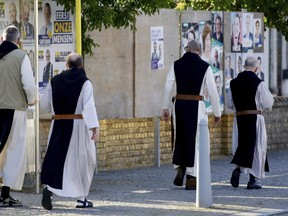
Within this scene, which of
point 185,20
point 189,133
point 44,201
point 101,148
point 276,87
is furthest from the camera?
point 276,87

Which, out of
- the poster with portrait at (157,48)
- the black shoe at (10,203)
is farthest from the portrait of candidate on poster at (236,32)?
the black shoe at (10,203)

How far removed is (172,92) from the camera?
17.4m

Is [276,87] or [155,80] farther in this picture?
[276,87]

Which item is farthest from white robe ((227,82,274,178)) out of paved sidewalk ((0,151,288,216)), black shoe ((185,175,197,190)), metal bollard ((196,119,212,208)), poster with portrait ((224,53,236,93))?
poster with portrait ((224,53,236,93))

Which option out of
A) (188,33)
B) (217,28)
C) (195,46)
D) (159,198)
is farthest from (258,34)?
(159,198)

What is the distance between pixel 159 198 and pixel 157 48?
5.08 m

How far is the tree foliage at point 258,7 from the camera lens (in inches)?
893

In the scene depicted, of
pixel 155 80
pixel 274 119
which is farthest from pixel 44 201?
pixel 274 119

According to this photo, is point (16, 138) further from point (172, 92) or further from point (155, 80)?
point (155, 80)

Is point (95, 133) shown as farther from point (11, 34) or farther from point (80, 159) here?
point (11, 34)

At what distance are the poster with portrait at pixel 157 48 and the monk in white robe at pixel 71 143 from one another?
560 centimetres

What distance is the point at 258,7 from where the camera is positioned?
2348 cm

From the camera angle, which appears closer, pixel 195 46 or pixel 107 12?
pixel 195 46

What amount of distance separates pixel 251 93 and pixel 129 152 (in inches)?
137
